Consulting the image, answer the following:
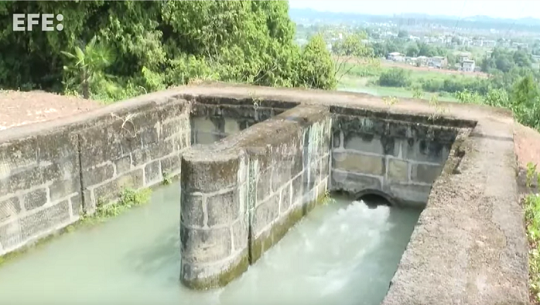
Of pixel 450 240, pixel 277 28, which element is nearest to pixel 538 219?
pixel 450 240

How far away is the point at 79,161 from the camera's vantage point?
5781mm

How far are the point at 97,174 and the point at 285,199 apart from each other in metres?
1.99

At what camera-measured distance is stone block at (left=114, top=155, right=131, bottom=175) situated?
6305 millimetres

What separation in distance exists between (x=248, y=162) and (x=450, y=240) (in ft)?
6.76

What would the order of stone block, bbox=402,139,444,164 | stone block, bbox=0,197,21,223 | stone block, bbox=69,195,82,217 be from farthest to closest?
stone block, bbox=402,139,444,164 → stone block, bbox=69,195,82,217 → stone block, bbox=0,197,21,223

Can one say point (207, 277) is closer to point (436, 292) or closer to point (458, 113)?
point (436, 292)

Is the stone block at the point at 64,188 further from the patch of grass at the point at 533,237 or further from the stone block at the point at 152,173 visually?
the patch of grass at the point at 533,237

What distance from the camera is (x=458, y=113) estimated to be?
6.91m

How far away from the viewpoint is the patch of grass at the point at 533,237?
3.20m

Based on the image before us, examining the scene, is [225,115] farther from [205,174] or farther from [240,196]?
[205,174]

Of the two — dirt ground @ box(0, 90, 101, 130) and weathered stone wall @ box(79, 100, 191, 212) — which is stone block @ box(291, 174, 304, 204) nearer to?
weathered stone wall @ box(79, 100, 191, 212)

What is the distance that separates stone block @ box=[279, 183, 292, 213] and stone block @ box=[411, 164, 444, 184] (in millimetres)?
1726

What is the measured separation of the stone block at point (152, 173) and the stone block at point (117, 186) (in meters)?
0.08

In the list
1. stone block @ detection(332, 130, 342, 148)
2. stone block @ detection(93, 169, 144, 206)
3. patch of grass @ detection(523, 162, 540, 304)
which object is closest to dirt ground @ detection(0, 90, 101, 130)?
stone block @ detection(93, 169, 144, 206)
